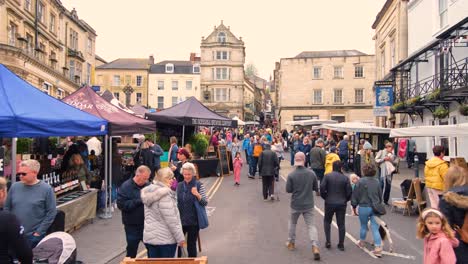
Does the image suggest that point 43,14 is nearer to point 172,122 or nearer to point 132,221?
point 172,122

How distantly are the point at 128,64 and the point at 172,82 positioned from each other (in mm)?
7857

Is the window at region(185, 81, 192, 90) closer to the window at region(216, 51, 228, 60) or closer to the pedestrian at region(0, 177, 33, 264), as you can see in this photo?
the window at region(216, 51, 228, 60)

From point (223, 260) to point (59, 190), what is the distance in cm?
418

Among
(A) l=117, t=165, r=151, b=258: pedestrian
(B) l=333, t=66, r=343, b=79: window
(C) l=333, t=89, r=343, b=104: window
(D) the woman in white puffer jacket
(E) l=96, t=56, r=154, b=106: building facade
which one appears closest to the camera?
(D) the woman in white puffer jacket

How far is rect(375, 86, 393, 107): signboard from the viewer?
26.3 m

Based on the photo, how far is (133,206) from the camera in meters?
5.73

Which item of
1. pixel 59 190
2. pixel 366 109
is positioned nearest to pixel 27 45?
pixel 59 190

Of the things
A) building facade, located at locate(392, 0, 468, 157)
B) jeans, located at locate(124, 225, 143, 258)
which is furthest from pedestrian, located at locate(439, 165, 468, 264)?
building facade, located at locate(392, 0, 468, 157)

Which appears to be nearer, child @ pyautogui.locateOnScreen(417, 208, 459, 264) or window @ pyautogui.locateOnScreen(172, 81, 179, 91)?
child @ pyautogui.locateOnScreen(417, 208, 459, 264)

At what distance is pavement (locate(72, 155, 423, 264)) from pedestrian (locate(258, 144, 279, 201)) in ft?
1.76

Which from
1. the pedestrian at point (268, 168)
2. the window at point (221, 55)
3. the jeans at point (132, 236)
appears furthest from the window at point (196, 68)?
the jeans at point (132, 236)

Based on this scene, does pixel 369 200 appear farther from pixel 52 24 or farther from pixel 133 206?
pixel 52 24

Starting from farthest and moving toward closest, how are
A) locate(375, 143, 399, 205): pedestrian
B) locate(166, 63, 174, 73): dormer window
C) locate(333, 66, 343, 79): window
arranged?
locate(166, 63, 174, 73): dormer window → locate(333, 66, 343, 79): window → locate(375, 143, 399, 205): pedestrian

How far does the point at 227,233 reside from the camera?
929cm
